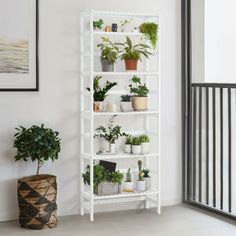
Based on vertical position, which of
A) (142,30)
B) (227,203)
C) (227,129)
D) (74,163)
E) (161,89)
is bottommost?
(227,203)

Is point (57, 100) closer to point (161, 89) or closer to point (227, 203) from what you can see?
point (161, 89)

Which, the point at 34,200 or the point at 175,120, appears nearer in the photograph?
the point at 34,200

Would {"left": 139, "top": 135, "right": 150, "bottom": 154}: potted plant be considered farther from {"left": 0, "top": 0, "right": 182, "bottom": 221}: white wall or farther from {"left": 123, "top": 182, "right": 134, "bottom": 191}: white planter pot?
{"left": 0, "top": 0, "right": 182, "bottom": 221}: white wall

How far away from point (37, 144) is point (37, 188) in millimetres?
361

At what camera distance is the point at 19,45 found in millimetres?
4887

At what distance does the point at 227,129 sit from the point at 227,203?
2.25 feet

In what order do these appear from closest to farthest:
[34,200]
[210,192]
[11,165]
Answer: [34,200], [11,165], [210,192]

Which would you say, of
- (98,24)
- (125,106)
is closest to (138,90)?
(125,106)

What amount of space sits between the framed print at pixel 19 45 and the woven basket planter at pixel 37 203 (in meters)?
0.86

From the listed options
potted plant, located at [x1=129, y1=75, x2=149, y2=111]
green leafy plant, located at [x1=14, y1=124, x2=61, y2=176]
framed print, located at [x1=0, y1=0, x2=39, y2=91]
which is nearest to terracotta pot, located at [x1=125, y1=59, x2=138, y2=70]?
potted plant, located at [x1=129, y1=75, x2=149, y2=111]

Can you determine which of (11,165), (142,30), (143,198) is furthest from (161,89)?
(11,165)

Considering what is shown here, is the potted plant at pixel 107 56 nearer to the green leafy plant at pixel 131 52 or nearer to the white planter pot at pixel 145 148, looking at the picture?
the green leafy plant at pixel 131 52

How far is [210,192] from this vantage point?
17.7 feet

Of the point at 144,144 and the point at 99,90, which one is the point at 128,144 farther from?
the point at 99,90
